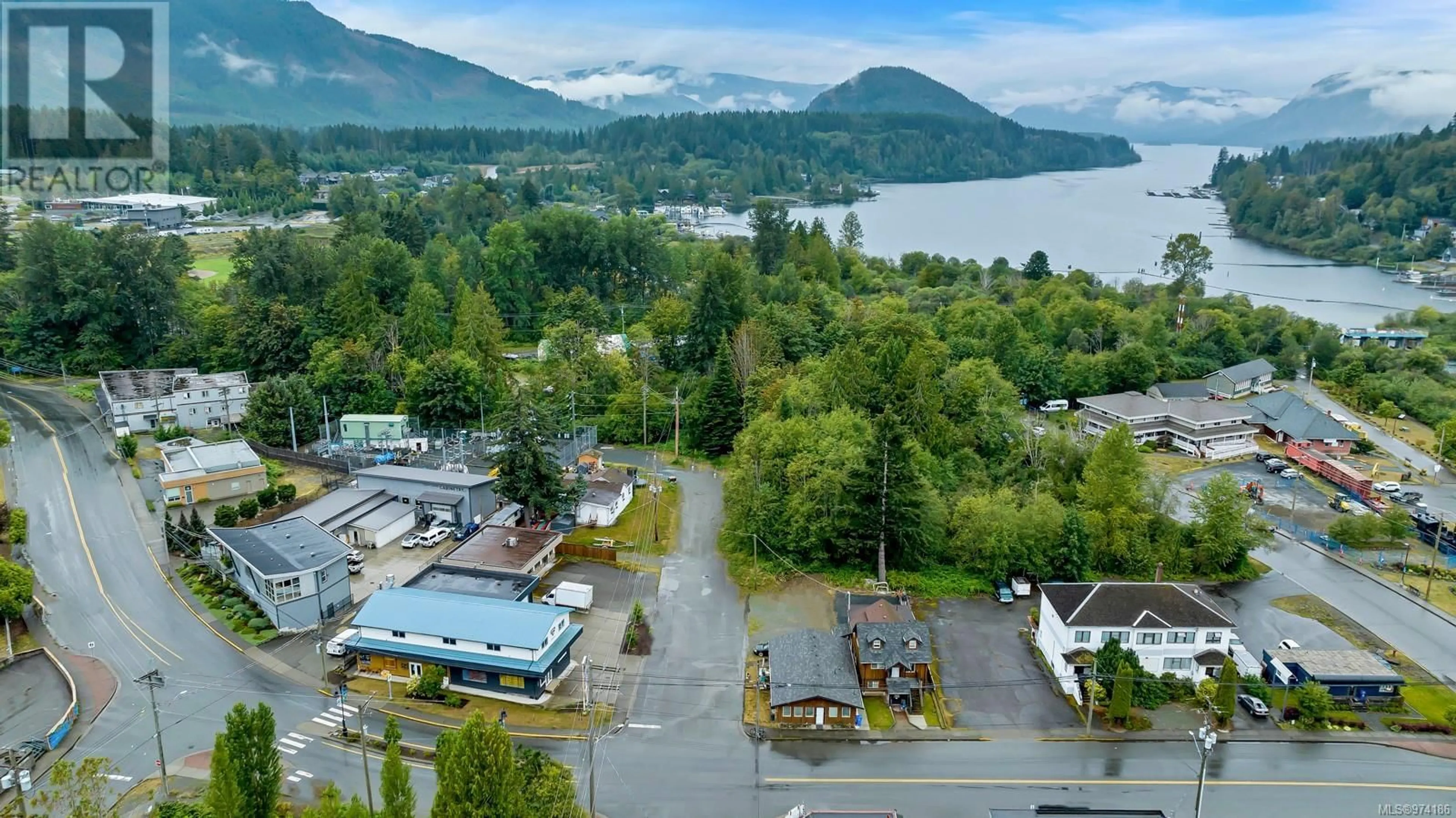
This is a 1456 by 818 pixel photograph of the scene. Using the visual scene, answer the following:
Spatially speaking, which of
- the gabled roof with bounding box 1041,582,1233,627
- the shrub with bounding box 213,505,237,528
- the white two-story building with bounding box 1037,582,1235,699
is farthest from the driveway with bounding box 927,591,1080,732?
the shrub with bounding box 213,505,237,528

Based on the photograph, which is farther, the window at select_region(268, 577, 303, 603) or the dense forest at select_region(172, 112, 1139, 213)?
the dense forest at select_region(172, 112, 1139, 213)

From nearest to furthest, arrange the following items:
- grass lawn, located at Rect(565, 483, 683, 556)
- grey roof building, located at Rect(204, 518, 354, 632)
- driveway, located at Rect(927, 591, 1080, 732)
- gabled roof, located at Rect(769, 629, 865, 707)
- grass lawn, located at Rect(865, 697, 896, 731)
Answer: gabled roof, located at Rect(769, 629, 865, 707)
grass lawn, located at Rect(865, 697, 896, 731)
driveway, located at Rect(927, 591, 1080, 732)
grey roof building, located at Rect(204, 518, 354, 632)
grass lawn, located at Rect(565, 483, 683, 556)

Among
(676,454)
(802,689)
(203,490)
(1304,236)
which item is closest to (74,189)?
(203,490)

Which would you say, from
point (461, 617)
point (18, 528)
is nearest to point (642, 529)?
point (461, 617)

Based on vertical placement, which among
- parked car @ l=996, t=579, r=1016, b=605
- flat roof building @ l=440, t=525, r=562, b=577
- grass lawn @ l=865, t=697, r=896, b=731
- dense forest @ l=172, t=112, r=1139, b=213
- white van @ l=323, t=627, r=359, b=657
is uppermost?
dense forest @ l=172, t=112, r=1139, b=213

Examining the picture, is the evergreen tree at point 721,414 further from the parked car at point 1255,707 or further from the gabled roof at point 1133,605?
the parked car at point 1255,707

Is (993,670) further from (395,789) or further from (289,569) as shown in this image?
(289,569)

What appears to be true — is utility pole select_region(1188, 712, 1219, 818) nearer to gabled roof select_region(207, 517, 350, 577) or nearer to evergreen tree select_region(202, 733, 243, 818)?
evergreen tree select_region(202, 733, 243, 818)

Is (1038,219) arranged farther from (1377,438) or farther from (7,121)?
(7,121)

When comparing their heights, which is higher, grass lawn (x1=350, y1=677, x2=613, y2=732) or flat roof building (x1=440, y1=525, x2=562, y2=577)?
flat roof building (x1=440, y1=525, x2=562, y2=577)
